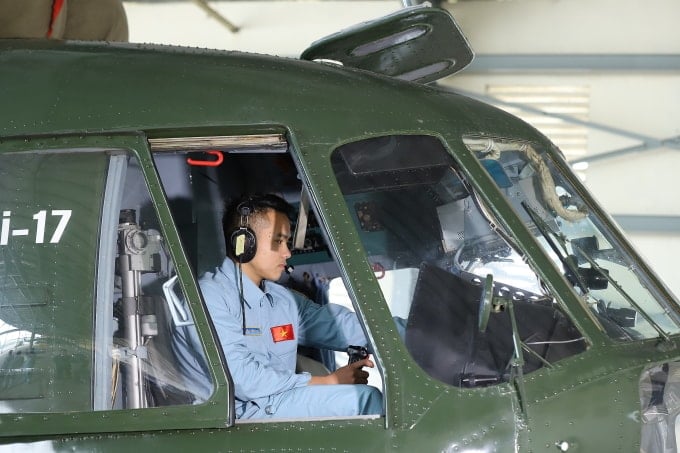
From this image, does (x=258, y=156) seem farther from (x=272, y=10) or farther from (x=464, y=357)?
(x=272, y=10)

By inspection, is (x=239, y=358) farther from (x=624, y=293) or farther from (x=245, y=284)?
(x=624, y=293)

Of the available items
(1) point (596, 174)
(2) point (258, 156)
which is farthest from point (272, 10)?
(2) point (258, 156)

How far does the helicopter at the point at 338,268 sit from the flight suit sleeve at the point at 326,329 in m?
0.97

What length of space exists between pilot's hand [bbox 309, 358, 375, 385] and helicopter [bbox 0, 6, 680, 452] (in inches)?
15.8

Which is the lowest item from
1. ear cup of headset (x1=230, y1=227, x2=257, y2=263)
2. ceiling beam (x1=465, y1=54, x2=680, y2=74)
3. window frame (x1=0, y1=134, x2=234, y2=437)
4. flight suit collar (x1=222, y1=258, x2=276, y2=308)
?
window frame (x1=0, y1=134, x2=234, y2=437)

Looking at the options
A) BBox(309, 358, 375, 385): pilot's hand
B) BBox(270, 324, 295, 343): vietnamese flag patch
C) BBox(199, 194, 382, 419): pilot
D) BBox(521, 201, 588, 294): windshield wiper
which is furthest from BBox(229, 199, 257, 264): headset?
BBox(521, 201, 588, 294): windshield wiper

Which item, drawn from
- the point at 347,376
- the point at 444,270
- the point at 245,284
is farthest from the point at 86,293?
the point at 444,270

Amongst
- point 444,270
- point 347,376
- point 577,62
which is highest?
point 577,62

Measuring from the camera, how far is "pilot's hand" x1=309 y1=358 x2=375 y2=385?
330 cm

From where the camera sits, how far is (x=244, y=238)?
3354mm

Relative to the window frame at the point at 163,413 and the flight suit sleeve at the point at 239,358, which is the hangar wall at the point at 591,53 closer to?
the flight suit sleeve at the point at 239,358

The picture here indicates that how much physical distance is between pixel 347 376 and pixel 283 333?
0.27m

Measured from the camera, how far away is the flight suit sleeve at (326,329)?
4086 millimetres

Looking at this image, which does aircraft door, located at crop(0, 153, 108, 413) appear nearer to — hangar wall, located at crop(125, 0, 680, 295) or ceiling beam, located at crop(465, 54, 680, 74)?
ceiling beam, located at crop(465, 54, 680, 74)
